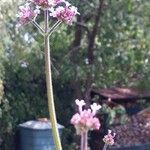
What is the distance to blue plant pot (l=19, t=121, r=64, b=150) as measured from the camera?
6.96m

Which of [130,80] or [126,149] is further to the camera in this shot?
[130,80]

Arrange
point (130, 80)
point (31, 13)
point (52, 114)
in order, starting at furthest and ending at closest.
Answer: point (130, 80)
point (31, 13)
point (52, 114)

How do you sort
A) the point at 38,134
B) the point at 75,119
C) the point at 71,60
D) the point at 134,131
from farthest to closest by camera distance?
the point at 134,131
the point at 71,60
the point at 38,134
the point at 75,119

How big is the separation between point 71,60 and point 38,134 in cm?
119

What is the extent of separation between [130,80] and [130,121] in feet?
2.48

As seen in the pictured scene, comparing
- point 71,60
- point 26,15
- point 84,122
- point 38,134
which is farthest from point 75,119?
point 71,60

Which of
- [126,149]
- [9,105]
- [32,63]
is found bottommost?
[126,149]

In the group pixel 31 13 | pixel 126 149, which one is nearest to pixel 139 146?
pixel 126 149

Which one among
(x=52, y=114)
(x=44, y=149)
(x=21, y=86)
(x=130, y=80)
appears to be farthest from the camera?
(x=130, y=80)

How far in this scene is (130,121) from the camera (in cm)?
877

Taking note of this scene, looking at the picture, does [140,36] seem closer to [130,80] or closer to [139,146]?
[130,80]

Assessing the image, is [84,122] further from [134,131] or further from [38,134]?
[134,131]

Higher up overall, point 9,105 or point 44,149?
point 9,105

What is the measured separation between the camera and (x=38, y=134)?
22.9 feet
